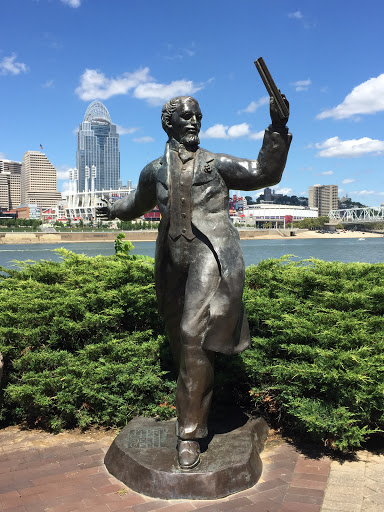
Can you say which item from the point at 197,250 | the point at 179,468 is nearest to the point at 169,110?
the point at 197,250

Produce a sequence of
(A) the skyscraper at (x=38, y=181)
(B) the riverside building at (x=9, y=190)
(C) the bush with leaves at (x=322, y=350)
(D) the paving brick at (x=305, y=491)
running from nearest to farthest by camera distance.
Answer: (D) the paving brick at (x=305, y=491)
(C) the bush with leaves at (x=322, y=350)
(A) the skyscraper at (x=38, y=181)
(B) the riverside building at (x=9, y=190)

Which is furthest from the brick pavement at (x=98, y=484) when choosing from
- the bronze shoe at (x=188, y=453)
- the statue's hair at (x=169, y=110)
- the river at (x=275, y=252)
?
the river at (x=275, y=252)

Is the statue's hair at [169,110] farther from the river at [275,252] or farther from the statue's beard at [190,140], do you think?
the river at [275,252]

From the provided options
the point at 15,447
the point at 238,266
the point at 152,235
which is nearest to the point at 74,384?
the point at 15,447

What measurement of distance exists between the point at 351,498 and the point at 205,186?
2.19m

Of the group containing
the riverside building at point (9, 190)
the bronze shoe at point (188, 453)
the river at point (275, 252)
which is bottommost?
the river at point (275, 252)

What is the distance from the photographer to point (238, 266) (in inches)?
131

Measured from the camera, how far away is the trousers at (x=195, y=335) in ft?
10.7

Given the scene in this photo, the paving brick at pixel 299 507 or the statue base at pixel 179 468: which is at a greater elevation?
the statue base at pixel 179 468

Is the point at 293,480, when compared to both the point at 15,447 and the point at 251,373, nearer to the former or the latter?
the point at 251,373

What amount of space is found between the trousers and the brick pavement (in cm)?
Result: 47

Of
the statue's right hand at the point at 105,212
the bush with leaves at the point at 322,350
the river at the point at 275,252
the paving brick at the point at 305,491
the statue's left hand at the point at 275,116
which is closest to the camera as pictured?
the paving brick at the point at 305,491

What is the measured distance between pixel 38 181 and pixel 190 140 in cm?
18926

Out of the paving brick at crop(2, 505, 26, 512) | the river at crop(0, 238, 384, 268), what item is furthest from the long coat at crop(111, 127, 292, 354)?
the river at crop(0, 238, 384, 268)
